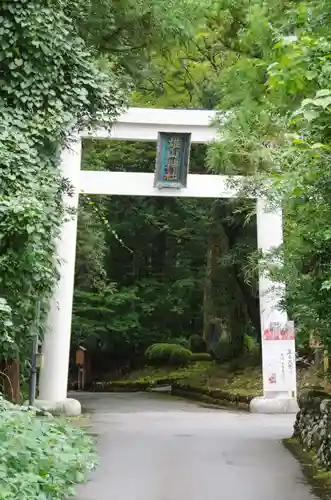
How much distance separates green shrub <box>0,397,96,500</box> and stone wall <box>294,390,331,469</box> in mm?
3474

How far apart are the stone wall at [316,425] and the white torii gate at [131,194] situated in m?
4.36

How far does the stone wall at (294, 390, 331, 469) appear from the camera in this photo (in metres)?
6.86

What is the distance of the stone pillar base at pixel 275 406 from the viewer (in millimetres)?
13094

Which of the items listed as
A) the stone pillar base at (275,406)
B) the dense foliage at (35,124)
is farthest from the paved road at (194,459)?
the dense foliage at (35,124)

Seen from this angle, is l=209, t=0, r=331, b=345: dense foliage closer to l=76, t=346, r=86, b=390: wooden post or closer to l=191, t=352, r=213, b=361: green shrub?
l=191, t=352, r=213, b=361: green shrub

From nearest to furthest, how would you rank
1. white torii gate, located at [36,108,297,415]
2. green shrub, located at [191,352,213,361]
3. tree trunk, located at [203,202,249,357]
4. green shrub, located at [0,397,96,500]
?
1. green shrub, located at [0,397,96,500]
2. white torii gate, located at [36,108,297,415]
3. tree trunk, located at [203,202,249,357]
4. green shrub, located at [191,352,213,361]

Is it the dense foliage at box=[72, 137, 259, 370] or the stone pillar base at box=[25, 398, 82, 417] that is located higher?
the dense foliage at box=[72, 137, 259, 370]

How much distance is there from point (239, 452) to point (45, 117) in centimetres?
509

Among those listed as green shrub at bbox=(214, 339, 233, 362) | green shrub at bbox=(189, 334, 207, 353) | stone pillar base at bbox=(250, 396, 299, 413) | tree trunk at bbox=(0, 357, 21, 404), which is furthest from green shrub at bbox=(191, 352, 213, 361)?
tree trunk at bbox=(0, 357, 21, 404)

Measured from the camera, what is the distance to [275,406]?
13.1 metres

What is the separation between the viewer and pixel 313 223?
601 centimetres

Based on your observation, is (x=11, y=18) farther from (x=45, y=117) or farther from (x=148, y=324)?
(x=148, y=324)

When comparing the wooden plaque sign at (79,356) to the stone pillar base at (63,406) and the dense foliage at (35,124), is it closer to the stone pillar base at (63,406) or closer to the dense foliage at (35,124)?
the stone pillar base at (63,406)

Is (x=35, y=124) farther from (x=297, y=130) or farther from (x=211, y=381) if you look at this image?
(x=211, y=381)
